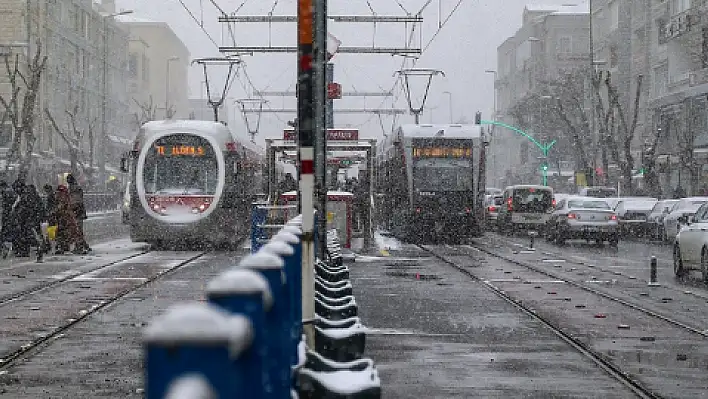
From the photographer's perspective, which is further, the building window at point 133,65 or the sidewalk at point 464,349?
the building window at point 133,65

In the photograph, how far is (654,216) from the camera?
37.9 metres

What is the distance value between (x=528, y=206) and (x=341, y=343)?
3425cm

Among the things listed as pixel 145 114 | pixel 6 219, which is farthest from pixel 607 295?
pixel 145 114

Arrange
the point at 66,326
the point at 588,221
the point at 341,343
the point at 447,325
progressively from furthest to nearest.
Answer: the point at 588,221 < the point at 447,325 < the point at 66,326 < the point at 341,343

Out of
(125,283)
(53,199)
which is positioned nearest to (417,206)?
(53,199)

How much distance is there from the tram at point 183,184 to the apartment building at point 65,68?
2853 centimetres

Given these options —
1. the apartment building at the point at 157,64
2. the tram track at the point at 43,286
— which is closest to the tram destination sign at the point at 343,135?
the tram track at the point at 43,286

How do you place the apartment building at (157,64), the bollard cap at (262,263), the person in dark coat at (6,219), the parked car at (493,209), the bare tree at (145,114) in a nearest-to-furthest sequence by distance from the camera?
the bollard cap at (262,263) < the person in dark coat at (6,219) < the parked car at (493,209) < the bare tree at (145,114) < the apartment building at (157,64)

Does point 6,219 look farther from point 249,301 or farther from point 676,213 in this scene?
point 249,301

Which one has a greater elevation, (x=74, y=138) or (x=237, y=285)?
(x=74, y=138)

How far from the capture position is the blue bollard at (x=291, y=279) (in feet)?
16.0

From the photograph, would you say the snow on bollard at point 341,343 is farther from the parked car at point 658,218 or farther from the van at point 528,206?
the van at point 528,206

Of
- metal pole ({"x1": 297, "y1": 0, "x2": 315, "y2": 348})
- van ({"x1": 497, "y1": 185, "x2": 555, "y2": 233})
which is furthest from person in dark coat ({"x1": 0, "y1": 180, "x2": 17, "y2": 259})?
→ van ({"x1": 497, "y1": 185, "x2": 555, "y2": 233})

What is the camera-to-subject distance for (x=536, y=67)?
333ft
